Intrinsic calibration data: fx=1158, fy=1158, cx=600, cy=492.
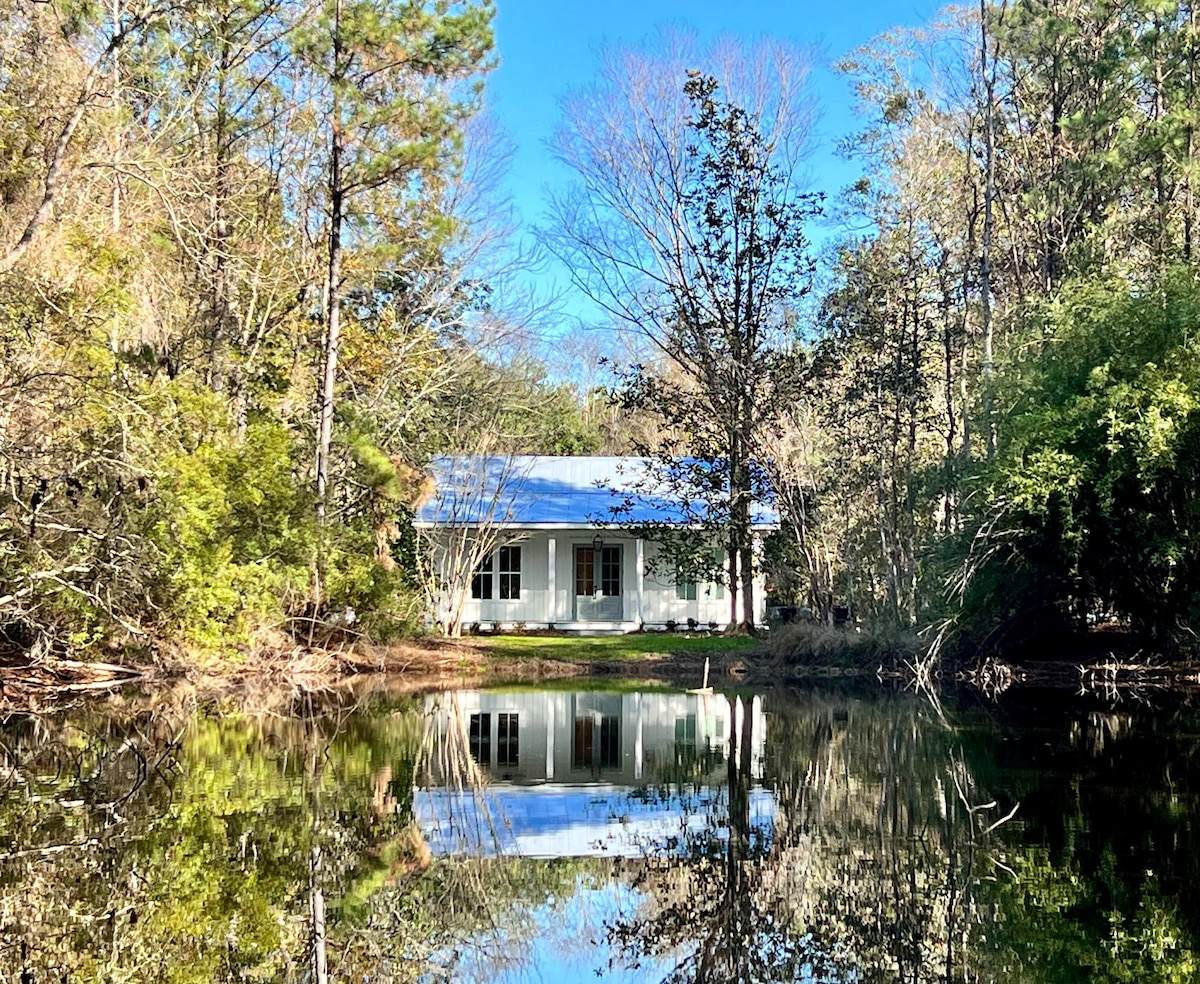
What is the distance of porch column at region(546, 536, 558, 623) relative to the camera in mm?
26328

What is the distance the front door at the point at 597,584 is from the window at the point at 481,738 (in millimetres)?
13124

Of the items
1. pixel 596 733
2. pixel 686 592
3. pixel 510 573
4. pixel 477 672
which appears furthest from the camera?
pixel 510 573

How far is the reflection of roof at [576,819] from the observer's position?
22.5 ft

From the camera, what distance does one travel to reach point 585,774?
32.1 feet

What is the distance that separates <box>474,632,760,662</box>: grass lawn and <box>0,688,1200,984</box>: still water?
9890 millimetres

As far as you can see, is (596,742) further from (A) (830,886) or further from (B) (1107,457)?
(B) (1107,457)

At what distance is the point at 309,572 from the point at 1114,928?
1361 centimetres

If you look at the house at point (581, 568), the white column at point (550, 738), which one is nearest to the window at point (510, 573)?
the house at point (581, 568)

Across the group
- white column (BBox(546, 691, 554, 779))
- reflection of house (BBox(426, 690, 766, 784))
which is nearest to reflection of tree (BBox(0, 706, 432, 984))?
reflection of house (BBox(426, 690, 766, 784))

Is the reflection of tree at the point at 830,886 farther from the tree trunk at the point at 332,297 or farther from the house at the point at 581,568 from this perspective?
the house at the point at 581,568

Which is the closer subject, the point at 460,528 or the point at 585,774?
the point at 585,774

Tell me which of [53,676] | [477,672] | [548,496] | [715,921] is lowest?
[715,921]

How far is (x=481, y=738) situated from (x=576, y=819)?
14.4ft

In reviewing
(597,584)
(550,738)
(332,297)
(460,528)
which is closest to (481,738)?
(550,738)
